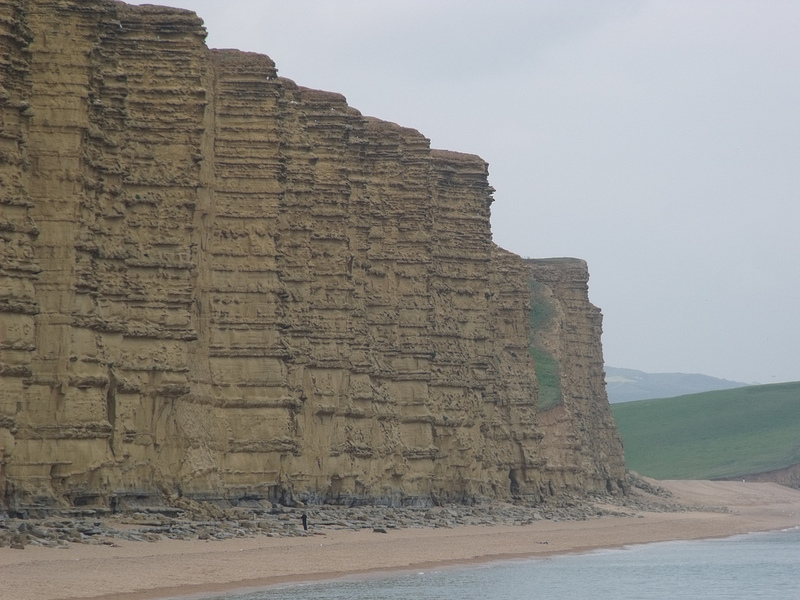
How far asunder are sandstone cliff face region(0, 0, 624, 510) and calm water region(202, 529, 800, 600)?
571 cm

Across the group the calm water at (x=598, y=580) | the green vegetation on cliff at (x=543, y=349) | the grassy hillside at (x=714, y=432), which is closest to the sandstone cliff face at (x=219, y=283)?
the calm water at (x=598, y=580)

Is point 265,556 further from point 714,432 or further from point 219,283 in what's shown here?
point 714,432

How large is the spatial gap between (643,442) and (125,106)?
107 meters

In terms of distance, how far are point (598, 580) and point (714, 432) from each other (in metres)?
99.9

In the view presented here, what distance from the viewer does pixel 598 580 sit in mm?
33031

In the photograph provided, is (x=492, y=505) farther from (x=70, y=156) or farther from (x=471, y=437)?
(x=70, y=156)

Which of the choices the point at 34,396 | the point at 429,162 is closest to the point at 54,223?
the point at 34,396

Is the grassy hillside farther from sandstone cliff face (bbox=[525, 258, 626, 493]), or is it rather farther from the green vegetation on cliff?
the green vegetation on cliff

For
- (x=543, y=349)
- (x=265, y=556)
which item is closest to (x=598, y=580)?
(x=265, y=556)

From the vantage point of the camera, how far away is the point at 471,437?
52.6 meters

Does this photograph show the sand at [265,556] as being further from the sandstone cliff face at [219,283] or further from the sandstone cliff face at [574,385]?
the sandstone cliff face at [574,385]

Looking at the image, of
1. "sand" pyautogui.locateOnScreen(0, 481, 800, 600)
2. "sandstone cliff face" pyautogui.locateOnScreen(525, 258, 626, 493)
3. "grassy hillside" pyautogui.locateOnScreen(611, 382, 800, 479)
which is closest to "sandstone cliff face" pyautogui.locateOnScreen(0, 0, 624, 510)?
"sand" pyautogui.locateOnScreen(0, 481, 800, 600)

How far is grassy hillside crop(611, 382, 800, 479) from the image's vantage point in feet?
370

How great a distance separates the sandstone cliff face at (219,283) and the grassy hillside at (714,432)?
59.2 meters
